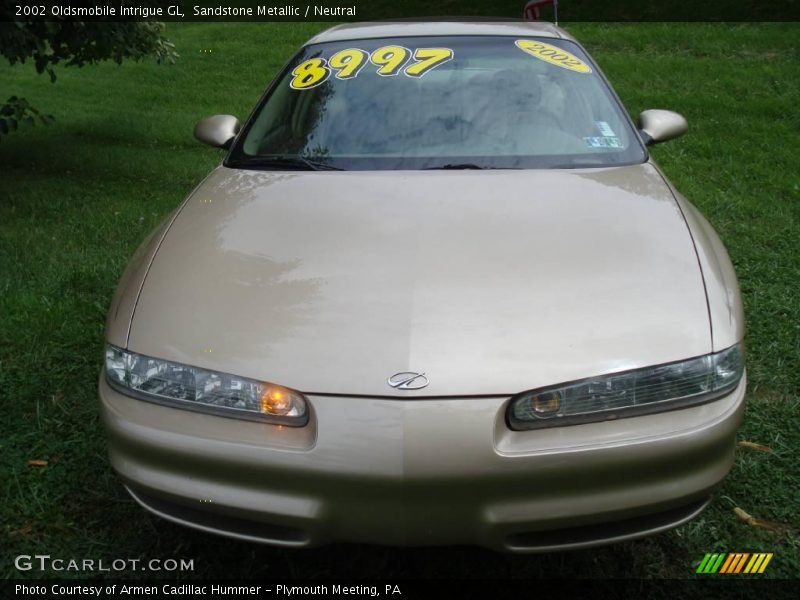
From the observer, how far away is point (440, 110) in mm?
3186

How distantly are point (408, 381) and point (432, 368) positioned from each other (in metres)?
0.07

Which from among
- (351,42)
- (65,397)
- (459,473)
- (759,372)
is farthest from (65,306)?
(759,372)

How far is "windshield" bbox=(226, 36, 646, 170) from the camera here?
3012 mm

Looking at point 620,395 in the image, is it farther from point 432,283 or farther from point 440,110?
point 440,110

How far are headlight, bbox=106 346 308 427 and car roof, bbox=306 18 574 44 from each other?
210 cm

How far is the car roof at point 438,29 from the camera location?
3.64 metres

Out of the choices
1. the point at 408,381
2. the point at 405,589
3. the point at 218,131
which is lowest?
the point at 405,589

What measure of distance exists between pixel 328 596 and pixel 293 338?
816mm

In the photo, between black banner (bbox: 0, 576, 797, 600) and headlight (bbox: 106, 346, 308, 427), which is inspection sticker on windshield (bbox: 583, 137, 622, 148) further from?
headlight (bbox: 106, 346, 308, 427)

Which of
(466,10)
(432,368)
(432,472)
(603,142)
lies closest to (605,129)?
(603,142)

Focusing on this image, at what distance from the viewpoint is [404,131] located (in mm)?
3107

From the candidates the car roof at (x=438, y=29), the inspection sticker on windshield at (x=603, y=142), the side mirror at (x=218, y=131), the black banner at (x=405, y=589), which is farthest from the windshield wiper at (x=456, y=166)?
the black banner at (x=405, y=589)

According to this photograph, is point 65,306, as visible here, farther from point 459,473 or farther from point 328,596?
point 459,473

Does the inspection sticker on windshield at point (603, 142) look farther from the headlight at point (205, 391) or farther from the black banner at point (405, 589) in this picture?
the headlight at point (205, 391)
